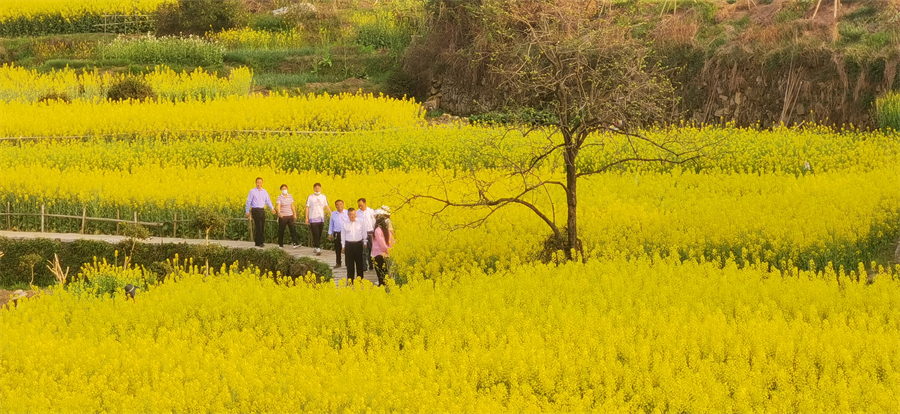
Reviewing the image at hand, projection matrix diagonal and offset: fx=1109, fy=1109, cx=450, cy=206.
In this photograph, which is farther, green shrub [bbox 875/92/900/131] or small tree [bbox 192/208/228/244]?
green shrub [bbox 875/92/900/131]

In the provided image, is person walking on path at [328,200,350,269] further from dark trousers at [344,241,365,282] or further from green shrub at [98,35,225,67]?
green shrub at [98,35,225,67]

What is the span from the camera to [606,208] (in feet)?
63.1

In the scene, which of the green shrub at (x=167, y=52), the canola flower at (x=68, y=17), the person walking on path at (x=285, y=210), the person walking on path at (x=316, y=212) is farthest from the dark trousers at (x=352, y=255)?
the canola flower at (x=68, y=17)

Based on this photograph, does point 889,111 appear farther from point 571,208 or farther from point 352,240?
point 352,240

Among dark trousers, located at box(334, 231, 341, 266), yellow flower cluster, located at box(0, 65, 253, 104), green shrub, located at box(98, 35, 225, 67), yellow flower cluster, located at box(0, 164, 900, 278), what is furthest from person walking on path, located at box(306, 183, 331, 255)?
green shrub, located at box(98, 35, 225, 67)

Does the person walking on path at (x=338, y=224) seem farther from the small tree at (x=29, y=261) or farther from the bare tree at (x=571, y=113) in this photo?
the small tree at (x=29, y=261)

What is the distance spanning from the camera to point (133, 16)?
1887 inches

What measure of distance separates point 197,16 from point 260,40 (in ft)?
10.2

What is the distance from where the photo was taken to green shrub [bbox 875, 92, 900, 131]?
88.2 ft

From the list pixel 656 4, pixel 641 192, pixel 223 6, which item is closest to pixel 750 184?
pixel 641 192

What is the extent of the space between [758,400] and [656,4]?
1197 inches

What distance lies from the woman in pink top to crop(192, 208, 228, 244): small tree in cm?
427

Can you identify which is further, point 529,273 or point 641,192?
point 641,192

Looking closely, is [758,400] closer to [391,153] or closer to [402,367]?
[402,367]
